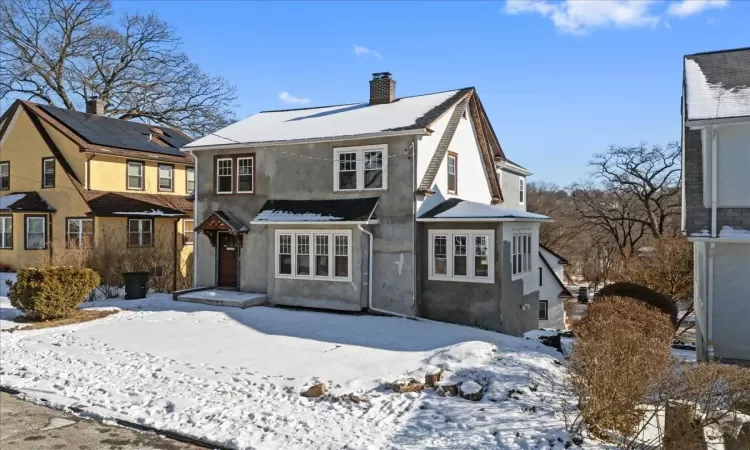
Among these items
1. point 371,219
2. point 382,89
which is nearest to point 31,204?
point 382,89

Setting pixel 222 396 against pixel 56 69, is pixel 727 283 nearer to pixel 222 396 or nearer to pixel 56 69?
pixel 222 396

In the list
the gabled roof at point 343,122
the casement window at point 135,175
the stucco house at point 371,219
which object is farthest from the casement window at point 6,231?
the gabled roof at point 343,122

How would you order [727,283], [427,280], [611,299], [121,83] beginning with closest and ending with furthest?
[727,283], [611,299], [427,280], [121,83]

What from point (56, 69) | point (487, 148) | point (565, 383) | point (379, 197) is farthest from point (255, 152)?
point (56, 69)

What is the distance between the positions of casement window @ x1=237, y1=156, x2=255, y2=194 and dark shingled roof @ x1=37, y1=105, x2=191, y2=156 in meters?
9.72

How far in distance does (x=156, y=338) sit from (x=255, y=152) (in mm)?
8166

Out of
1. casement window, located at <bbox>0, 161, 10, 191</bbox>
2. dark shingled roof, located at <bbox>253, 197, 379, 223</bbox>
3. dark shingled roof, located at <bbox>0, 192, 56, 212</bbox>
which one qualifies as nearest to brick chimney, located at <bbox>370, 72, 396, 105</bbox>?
dark shingled roof, located at <bbox>253, 197, 379, 223</bbox>

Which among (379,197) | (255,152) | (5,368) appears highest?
(255,152)

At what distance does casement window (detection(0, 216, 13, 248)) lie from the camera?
28391mm

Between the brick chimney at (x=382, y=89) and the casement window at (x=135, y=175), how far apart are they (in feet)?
49.6

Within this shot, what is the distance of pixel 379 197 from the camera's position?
58.1 feet

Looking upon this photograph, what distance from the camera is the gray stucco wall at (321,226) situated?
17156mm

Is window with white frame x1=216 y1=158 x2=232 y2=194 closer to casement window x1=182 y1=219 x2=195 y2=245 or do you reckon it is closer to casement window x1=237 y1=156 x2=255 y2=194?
casement window x1=237 y1=156 x2=255 y2=194

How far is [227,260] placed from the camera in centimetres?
2073
